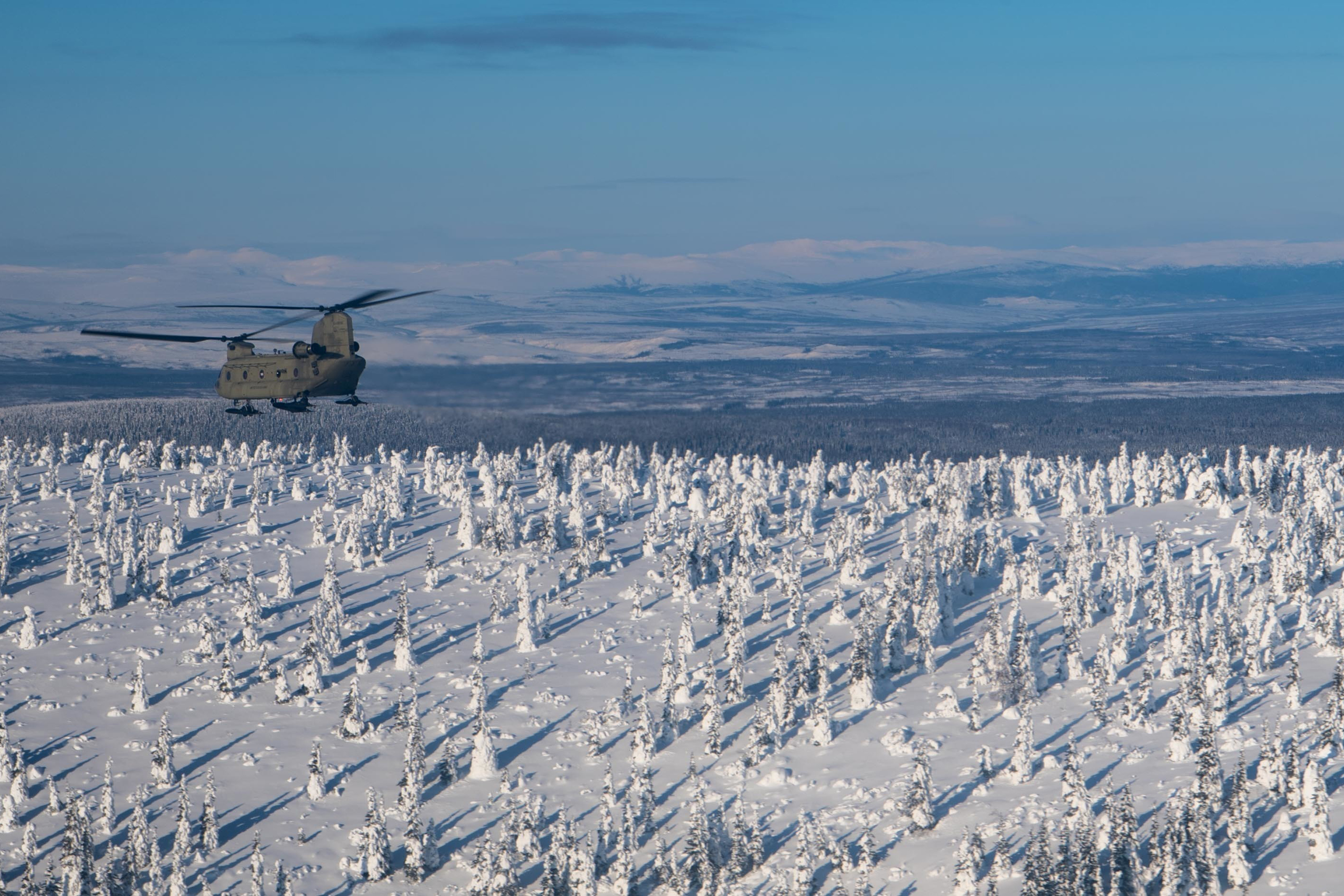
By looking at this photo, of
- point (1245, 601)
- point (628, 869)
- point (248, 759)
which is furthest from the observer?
point (1245, 601)

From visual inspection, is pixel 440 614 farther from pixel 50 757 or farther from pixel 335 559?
pixel 50 757

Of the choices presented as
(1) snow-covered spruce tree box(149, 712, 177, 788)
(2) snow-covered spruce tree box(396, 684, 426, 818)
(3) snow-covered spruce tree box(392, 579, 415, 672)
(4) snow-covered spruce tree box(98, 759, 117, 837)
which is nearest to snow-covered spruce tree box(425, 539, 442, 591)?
(3) snow-covered spruce tree box(392, 579, 415, 672)

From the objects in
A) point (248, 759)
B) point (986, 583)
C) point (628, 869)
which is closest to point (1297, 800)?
point (628, 869)

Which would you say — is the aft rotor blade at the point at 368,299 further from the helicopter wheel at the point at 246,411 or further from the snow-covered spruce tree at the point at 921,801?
the snow-covered spruce tree at the point at 921,801

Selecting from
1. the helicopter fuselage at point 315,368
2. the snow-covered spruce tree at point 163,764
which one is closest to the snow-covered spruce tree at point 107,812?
the snow-covered spruce tree at point 163,764

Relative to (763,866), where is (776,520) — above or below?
above

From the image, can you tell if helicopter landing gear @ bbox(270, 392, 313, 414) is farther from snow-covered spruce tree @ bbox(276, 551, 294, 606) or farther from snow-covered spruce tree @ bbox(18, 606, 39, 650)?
snow-covered spruce tree @ bbox(276, 551, 294, 606)

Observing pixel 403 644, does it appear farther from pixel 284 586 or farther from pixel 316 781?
pixel 316 781
